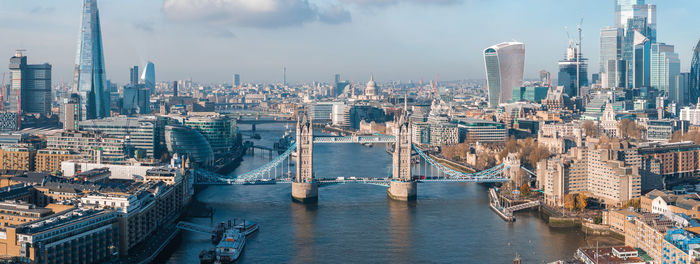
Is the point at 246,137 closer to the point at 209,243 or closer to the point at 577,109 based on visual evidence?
the point at 577,109

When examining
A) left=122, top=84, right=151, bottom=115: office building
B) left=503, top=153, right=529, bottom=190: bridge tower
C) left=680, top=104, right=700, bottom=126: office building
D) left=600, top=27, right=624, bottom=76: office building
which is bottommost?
left=503, top=153, right=529, bottom=190: bridge tower

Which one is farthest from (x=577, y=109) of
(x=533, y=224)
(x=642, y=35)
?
(x=533, y=224)

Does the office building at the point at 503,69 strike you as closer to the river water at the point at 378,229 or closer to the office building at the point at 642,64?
the office building at the point at 642,64

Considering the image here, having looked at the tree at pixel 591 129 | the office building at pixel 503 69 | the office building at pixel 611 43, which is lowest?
the tree at pixel 591 129

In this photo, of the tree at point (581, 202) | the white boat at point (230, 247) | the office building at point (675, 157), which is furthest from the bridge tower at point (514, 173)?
the white boat at point (230, 247)

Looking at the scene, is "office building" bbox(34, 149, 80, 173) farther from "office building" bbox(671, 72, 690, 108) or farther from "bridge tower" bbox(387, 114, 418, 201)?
"office building" bbox(671, 72, 690, 108)

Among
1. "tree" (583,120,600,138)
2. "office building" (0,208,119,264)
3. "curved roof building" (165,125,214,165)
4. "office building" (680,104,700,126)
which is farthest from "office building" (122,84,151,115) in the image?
"office building" (0,208,119,264)
